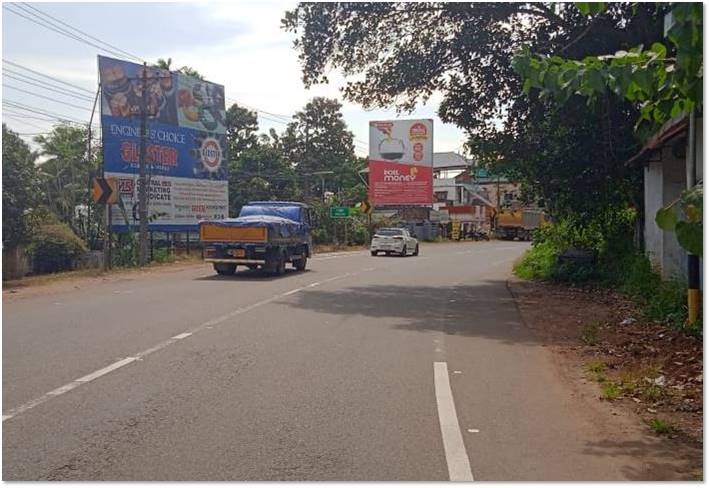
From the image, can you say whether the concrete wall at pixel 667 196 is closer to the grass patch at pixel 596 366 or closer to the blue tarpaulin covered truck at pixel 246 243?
the grass patch at pixel 596 366

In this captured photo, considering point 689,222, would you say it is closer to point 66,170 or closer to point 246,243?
point 246,243

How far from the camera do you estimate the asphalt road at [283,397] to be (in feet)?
17.5

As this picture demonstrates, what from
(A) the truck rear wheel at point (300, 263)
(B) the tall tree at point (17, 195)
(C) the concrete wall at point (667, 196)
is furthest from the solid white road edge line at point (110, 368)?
(B) the tall tree at point (17, 195)

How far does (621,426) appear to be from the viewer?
6488 millimetres

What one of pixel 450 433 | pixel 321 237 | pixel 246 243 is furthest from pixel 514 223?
pixel 450 433

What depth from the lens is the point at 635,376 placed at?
27.9 feet

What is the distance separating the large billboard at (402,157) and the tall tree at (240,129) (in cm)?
941

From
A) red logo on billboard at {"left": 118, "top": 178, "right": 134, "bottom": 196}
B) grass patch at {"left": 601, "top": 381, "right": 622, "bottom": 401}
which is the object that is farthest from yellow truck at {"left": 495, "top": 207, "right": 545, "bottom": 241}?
grass patch at {"left": 601, "top": 381, "right": 622, "bottom": 401}

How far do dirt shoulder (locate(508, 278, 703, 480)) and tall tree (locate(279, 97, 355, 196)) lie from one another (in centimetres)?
5217

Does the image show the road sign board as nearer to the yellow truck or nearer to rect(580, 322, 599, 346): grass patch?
rect(580, 322, 599, 346): grass patch

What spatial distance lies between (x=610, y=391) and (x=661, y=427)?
56.8 inches

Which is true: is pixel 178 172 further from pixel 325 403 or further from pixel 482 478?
pixel 482 478

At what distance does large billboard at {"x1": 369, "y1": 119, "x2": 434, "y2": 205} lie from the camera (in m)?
56.5

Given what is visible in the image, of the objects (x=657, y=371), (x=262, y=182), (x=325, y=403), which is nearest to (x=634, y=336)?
(x=657, y=371)
